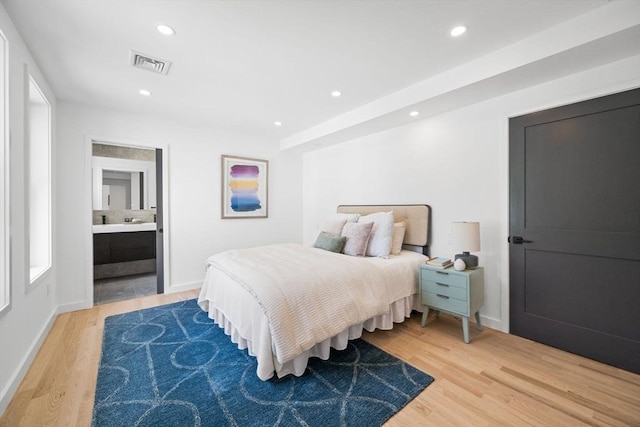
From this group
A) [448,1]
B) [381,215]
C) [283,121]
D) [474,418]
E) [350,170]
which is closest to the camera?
[474,418]

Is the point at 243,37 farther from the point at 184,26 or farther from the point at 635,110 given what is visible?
the point at 635,110

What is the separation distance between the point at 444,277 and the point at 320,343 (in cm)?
137

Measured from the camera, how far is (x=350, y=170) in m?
4.33

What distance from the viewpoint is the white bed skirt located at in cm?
184

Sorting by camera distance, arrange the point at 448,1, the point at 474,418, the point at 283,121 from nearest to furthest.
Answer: the point at 474,418 → the point at 448,1 → the point at 283,121

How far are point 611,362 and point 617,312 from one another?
394 millimetres

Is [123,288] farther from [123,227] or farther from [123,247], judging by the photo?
[123,227]

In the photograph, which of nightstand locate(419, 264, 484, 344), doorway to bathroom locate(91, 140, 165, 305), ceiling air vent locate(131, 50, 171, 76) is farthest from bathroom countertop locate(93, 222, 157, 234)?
nightstand locate(419, 264, 484, 344)

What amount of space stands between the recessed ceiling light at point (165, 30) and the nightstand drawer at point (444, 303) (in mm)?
3177

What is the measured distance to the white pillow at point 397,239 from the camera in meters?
3.22

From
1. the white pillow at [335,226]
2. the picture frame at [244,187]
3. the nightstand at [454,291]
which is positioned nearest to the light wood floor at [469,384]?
the nightstand at [454,291]

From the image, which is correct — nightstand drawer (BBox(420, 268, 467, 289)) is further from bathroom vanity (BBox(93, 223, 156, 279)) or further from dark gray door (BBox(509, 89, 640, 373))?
bathroom vanity (BBox(93, 223, 156, 279))

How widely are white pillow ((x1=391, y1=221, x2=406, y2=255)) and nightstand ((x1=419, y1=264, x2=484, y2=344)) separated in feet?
1.59

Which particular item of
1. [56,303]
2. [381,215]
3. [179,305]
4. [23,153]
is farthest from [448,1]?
[56,303]
